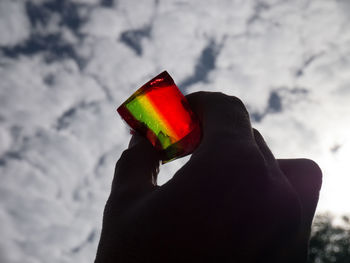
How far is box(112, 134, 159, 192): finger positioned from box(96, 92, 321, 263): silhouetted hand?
94 mm

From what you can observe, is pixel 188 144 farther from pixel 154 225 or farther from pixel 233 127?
pixel 154 225

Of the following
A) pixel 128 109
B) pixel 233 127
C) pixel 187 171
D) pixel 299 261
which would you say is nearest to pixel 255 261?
pixel 299 261

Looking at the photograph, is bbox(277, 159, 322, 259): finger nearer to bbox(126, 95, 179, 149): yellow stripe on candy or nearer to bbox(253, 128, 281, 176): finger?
bbox(253, 128, 281, 176): finger

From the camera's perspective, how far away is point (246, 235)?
3.11ft

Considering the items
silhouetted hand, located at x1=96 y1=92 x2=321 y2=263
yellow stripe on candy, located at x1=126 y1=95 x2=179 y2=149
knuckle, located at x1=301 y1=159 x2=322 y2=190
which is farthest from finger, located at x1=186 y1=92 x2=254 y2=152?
knuckle, located at x1=301 y1=159 x2=322 y2=190

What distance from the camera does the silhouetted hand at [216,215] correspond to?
0.95 m

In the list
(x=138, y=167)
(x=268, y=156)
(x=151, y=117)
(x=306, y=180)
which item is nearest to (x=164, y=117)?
(x=151, y=117)

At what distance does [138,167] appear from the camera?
4.26 feet

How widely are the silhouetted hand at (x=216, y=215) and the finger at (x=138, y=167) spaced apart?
9cm

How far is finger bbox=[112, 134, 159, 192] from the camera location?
1240mm

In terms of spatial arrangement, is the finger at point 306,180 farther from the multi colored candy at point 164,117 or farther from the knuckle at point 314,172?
the multi colored candy at point 164,117

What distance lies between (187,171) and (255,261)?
0.35 meters

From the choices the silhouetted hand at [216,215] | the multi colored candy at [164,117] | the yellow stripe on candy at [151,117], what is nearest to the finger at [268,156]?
the silhouetted hand at [216,215]

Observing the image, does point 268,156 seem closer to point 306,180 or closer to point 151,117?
point 306,180
